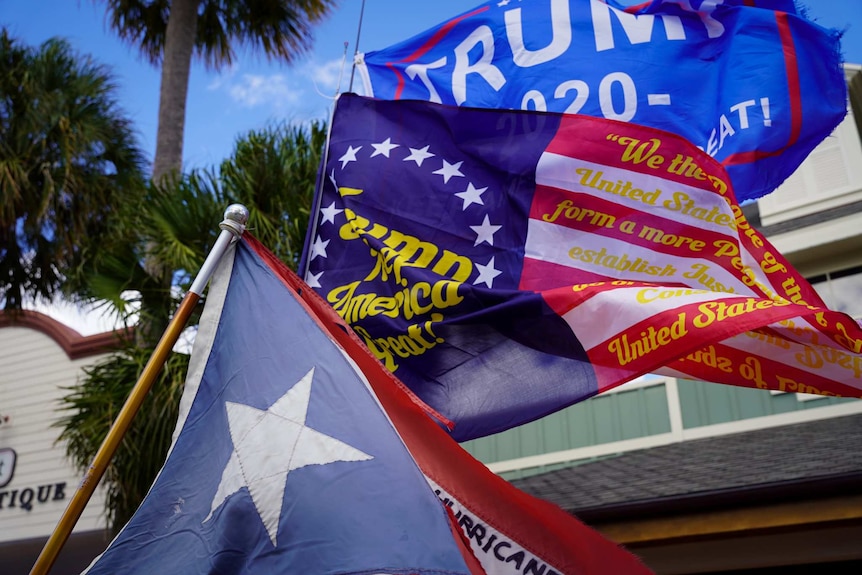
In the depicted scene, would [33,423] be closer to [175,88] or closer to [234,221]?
[175,88]

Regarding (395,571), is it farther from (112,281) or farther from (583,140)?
(112,281)

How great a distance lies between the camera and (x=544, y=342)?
4.17 meters

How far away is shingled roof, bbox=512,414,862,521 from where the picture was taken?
6613 millimetres

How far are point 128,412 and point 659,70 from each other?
358cm

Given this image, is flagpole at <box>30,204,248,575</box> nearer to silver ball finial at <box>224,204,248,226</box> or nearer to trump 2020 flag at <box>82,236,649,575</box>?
silver ball finial at <box>224,204,248,226</box>

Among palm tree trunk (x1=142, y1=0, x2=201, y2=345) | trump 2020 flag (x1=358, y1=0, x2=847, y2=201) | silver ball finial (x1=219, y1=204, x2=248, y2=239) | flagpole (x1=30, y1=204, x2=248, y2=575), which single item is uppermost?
→ palm tree trunk (x1=142, y1=0, x2=201, y2=345)

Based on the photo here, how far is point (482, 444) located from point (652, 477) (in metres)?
3.60

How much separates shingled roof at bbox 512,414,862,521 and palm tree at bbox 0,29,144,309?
686 cm

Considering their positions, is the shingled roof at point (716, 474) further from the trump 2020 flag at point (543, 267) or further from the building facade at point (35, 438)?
the building facade at point (35, 438)

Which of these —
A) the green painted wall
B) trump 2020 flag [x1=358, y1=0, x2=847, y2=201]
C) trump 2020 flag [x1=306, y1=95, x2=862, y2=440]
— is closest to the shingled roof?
the green painted wall

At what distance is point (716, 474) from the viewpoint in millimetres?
7762

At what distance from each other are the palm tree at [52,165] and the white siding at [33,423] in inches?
46.7

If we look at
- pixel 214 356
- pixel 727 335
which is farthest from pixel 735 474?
pixel 214 356

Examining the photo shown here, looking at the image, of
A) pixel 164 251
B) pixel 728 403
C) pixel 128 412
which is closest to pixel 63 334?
pixel 164 251
